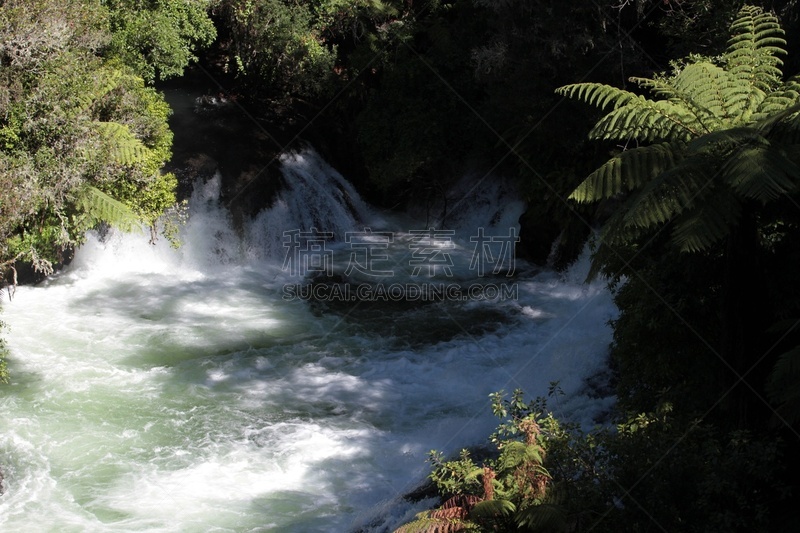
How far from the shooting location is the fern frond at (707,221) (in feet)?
16.3

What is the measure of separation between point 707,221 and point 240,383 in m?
7.28

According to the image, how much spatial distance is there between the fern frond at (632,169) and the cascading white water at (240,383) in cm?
360

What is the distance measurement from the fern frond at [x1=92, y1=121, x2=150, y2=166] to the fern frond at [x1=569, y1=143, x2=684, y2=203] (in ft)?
24.1

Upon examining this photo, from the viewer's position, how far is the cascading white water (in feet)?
27.0

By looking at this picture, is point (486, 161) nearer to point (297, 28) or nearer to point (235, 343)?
point (297, 28)

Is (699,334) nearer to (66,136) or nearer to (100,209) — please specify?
(100,209)

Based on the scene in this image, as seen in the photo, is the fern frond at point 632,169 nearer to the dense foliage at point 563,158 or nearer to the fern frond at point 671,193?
the dense foliage at point 563,158

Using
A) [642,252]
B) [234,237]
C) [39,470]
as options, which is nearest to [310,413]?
[39,470]

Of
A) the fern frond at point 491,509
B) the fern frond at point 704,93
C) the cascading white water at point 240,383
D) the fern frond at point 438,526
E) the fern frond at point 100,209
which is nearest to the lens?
the fern frond at point 491,509

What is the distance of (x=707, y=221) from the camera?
5055 mm

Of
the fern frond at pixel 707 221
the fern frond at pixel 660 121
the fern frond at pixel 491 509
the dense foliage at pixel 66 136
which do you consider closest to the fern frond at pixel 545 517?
the fern frond at pixel 491 509

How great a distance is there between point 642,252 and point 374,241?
380 inches

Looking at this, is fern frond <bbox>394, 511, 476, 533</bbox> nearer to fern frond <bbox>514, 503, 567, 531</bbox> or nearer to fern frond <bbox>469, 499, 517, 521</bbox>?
fern frond <bbox>469, 499, 517, 521</bbox>

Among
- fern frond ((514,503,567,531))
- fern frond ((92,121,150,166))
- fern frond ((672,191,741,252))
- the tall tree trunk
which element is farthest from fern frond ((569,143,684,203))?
fern frond ((92,121,150,166))
